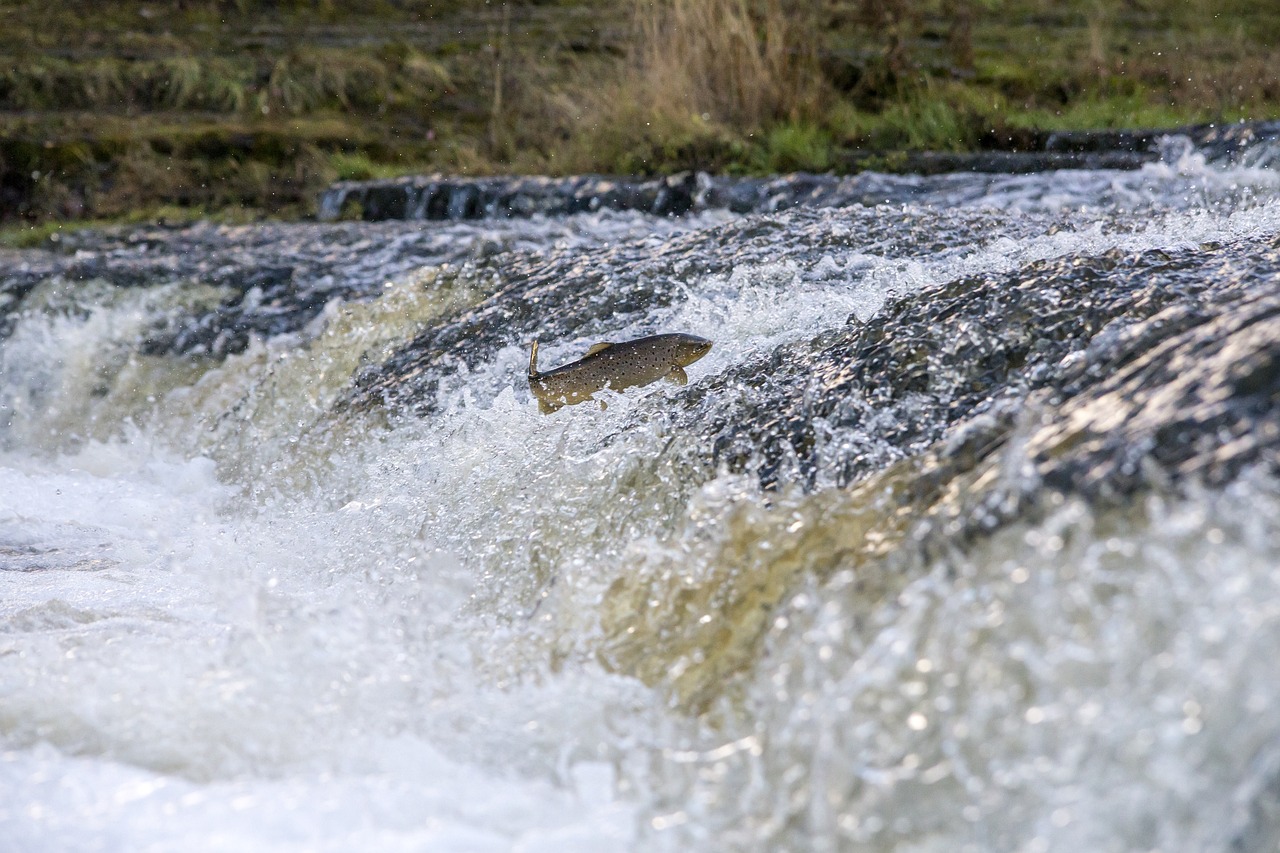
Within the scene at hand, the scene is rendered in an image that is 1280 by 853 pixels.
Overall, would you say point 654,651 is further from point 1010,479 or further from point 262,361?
point 262,361

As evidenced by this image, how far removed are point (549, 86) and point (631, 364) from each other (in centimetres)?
845

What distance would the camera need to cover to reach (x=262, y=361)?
5.43m

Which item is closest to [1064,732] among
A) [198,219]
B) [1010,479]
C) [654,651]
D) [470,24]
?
[1010,479]

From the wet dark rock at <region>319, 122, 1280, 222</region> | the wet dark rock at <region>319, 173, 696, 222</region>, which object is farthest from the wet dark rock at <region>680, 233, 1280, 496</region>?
the wet dark rock at <region>319, 173, 696, 222</region>

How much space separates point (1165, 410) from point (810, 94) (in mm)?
6918

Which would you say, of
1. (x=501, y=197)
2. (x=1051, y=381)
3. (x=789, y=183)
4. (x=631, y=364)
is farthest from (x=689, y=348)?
(x=501, y=197)

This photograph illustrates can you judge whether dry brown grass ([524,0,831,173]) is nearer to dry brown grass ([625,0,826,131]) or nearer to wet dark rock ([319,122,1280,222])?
dry brown grass ([625,0,826,131])

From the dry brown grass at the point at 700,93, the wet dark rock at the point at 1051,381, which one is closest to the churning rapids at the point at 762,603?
the wet dark rock at the point at 1051,381

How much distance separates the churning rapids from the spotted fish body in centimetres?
8

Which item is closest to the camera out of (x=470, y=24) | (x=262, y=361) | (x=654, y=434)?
(x=654, y=434)

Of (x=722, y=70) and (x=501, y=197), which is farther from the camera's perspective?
(x=722, y=70)

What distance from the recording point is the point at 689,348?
334cm

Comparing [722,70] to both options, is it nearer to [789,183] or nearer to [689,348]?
[789,183]

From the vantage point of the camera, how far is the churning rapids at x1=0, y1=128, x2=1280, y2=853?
5.10ft
